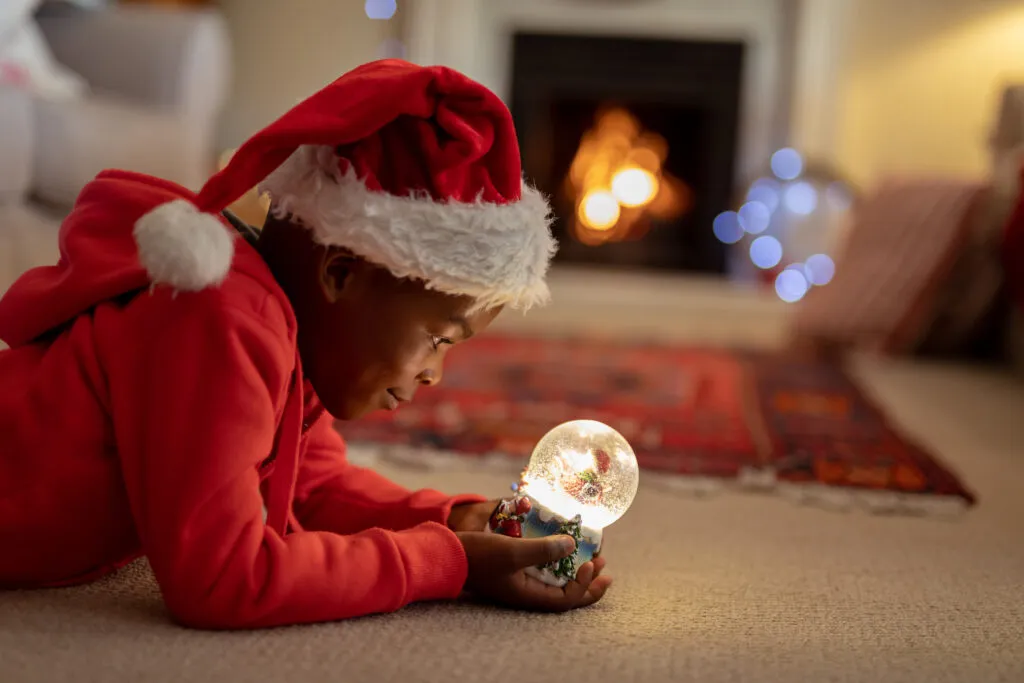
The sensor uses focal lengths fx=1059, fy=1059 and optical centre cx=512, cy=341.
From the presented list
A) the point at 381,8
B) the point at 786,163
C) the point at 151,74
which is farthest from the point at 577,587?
the point at 381,8

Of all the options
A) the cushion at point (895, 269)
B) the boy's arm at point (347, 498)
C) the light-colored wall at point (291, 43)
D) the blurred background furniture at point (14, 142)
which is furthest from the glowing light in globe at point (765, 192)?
the boy's arm at point (347, 498)

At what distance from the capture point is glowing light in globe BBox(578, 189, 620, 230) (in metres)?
4.37

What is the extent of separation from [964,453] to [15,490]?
1.32 metres

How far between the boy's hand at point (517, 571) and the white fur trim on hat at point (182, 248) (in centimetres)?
27

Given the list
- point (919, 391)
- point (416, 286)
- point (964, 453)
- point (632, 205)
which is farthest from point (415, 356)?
point (632, 205)

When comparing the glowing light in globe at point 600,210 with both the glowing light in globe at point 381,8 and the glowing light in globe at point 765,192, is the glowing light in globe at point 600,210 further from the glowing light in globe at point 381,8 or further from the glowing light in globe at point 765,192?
the glowing light in globe at point 381,8

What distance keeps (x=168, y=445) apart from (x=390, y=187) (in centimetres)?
23

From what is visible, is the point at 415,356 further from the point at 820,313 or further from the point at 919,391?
the point at 820,313

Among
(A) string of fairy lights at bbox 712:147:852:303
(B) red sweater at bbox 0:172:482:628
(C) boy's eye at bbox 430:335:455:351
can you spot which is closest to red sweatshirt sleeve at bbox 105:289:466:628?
(B) red sweater at bbox 0:172:482:628

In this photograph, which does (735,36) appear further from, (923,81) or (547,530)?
(547,530)

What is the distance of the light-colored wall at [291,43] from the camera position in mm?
4434

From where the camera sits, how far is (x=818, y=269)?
3.85 meters

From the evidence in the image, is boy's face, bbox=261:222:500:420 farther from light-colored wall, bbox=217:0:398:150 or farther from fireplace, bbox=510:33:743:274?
light-colored wall, bbox=217:0:398:150

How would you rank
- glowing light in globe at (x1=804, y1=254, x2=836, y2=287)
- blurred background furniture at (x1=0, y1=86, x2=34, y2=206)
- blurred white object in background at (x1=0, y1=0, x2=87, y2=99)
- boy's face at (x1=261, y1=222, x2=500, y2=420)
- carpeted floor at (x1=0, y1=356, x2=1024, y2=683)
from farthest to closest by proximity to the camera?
1. glowing light in globe at (x1=804, y1=254, x2=836, y2=287)
2. blurred white object in background at (x1=0, y1=0, x2=87, y2=99)
3. blurred background furniture at (x1=0, y1=86, x2=34, y2=206)
4. boy's face at (x1=261, y1=222, x2=500, y2=420)
5. carpeted floor at (x1=0, y1=356, x2=1024, y2=683)
